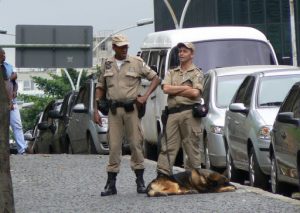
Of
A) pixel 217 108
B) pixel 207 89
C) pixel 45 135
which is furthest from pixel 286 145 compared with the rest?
pixel 45 135

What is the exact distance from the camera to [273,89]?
1636 centimetres

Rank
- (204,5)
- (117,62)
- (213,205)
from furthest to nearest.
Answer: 1. (204,5)
2. (117,62)
3. (213,205)

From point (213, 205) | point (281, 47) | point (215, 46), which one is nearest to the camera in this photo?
point (213, 205)

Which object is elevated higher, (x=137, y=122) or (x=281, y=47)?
(x=281, y=47)

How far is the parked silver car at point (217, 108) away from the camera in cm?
1766

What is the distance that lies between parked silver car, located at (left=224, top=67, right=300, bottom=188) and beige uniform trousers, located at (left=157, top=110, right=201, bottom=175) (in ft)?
7.39

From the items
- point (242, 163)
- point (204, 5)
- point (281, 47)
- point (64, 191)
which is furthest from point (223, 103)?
point (204, 5)

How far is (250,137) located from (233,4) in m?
51.5

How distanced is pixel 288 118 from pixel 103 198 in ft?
7.41

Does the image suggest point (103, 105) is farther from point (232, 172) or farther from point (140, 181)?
point (232, 172)

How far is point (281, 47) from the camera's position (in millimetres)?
63844

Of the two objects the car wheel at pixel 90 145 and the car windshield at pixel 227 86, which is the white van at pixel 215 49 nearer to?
the car wheel at pixel 90 145

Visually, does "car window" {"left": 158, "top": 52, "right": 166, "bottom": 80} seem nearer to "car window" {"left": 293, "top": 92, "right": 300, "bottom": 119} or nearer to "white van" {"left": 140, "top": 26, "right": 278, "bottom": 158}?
"white van" {"left": 140, "top": 26, "right": 278, "bottom": 158}

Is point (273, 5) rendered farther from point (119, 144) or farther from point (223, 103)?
point (119, 144)
